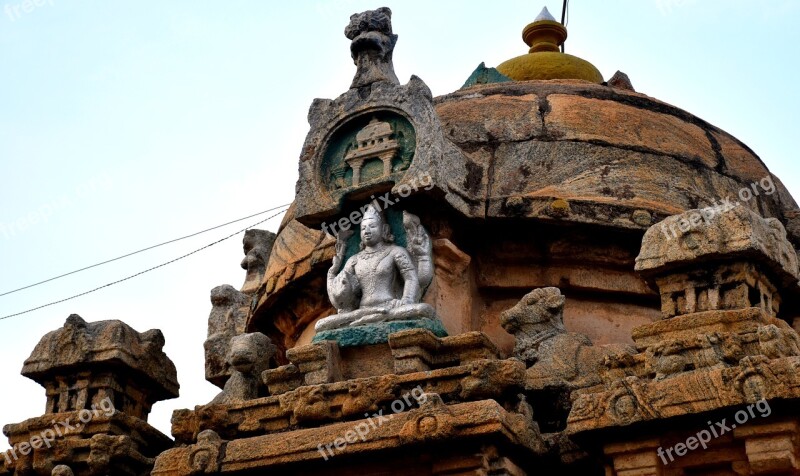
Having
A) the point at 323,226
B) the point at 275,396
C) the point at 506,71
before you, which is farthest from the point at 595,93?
the point at 275,396

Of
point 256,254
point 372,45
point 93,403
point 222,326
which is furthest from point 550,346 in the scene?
point 256,254

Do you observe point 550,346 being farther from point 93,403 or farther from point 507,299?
point 93,403

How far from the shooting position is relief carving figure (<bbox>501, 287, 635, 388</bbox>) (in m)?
12.2

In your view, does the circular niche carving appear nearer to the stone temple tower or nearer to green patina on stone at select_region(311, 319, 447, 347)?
the stone temple tower

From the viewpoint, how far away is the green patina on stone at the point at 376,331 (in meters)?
12.5

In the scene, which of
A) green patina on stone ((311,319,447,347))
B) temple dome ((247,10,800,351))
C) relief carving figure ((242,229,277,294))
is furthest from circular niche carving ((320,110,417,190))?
relief carving figure ((242,229,277,294))

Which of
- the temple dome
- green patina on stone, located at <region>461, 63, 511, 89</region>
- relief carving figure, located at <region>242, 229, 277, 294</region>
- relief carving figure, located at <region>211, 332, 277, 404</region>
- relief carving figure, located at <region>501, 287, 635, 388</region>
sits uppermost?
green patina on stone, located at <region>461, 63, 511, 89</region>

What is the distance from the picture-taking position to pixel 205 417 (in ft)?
41.0

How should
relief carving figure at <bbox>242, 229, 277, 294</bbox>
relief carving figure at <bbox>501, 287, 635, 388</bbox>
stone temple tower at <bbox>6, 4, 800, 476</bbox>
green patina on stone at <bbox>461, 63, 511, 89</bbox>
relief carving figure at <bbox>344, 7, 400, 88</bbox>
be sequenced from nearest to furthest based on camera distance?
stone temple tower at <bbox>6, 4, 800, 476</bbox>, relief carving figure at <bbox>501, 287, 635, 388</bbox>, relief carving figure at <bbox>344, 7, 400, 88</bbox>, green patina on stone at <bbox>461, 63, 511, 89</bbox>, relief carving figure at <bbox>242, 229, 277, 294</bbox>

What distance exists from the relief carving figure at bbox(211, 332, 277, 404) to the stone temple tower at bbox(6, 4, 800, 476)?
0.03 meters

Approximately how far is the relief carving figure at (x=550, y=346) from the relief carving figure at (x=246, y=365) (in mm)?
2446

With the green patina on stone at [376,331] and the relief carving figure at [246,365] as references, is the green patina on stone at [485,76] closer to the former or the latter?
the relief carving figure at [246,365]

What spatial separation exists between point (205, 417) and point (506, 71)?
20.1 feet

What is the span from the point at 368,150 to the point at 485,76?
3.06 meters
